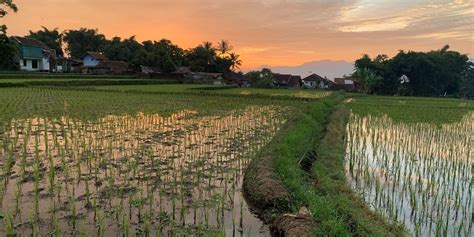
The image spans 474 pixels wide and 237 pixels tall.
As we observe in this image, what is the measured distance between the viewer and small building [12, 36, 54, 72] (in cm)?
3681

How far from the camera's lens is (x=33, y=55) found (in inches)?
1497

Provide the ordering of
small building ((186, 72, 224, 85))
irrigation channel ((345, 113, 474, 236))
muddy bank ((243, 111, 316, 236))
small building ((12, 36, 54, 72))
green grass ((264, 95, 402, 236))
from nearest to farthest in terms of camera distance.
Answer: muddy bank ((243, 111, 316, 236))
green grass ((264, 95, 402, 236))
irrigation channel ((345, 113, 474, 236))
small building ((12, 36, 54, 72))
small building ((186, 72, 224, 85))

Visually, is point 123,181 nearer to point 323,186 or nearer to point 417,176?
point 323,186

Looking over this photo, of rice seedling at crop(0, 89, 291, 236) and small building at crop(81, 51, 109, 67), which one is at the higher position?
small building at crop(81, 51, 109, 67)

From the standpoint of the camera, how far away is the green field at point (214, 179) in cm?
400

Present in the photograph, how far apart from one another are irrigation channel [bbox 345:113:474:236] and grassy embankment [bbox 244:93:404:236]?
35 centimetres

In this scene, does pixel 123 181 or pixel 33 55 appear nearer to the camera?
pixel 123 181

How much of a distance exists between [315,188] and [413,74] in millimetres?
51053

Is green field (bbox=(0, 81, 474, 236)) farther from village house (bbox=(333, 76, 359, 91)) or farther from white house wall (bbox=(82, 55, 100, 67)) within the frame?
village house (bbox=(333, 76, 359, 91))

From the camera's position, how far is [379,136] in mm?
10562

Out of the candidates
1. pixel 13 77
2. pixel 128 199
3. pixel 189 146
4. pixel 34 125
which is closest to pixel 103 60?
pixel 13 77

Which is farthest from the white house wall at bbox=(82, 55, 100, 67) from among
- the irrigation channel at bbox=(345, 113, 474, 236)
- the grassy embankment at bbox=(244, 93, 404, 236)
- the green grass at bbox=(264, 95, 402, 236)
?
the grassy embankment at bbox=(244, 93, 404, 236)

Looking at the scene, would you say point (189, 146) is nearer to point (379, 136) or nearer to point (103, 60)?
point (379, 136)

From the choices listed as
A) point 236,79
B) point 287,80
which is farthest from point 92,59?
point 287,80
